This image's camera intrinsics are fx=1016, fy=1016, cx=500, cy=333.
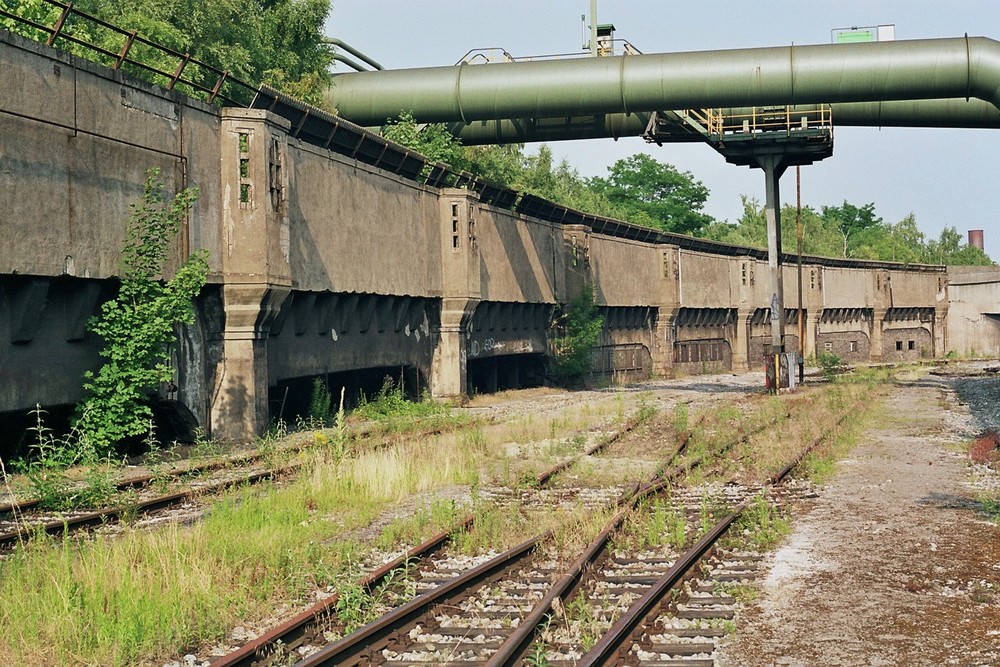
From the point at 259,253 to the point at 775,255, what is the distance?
19.8m

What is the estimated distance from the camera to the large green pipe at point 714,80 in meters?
26.2

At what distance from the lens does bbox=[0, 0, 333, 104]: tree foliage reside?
29984mm

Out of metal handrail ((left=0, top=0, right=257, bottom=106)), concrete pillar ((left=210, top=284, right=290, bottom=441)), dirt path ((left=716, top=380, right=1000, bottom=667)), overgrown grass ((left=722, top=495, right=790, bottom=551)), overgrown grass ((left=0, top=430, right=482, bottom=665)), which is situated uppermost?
metal handrail ((left=0, top=0, right=257, bottom=106))

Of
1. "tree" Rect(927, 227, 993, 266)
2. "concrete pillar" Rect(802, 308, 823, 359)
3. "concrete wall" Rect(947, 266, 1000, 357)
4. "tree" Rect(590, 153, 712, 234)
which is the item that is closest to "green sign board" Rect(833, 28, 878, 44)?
"concrete pillar" Rect(802, 308, 823, 359)

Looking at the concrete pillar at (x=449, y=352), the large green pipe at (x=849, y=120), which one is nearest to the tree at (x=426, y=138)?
the large green pipe at (x=849, y=120)

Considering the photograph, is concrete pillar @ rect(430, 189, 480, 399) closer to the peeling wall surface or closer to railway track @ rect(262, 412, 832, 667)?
the peeling wall surface

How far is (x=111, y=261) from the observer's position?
615 inches

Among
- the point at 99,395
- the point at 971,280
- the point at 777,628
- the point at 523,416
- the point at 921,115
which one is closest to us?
the point at 777,628

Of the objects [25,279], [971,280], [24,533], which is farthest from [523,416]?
[971,280]

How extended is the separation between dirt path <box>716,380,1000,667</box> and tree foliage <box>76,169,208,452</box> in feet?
32.9

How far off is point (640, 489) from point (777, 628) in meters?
5.64

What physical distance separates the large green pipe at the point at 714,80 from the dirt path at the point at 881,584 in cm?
1549

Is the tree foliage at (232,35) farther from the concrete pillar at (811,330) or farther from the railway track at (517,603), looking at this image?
the concrete pillar at (811,330)

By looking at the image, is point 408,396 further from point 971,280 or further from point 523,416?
point 971,280
